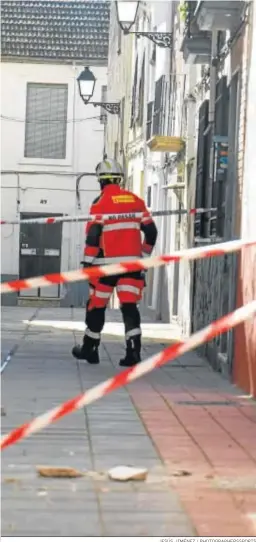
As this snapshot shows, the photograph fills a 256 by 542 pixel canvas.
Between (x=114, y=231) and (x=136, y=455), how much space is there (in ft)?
15.1

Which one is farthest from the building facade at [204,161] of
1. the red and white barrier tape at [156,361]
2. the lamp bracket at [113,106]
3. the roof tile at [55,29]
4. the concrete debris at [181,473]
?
the roof tile at [55,29]

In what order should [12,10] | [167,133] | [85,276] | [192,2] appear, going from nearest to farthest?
1. [85,276]
2. [192,2]
3. [167,133]
4. [12,10]

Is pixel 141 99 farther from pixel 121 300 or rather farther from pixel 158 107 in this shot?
pixel 121 300

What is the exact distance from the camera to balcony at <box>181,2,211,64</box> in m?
13.2

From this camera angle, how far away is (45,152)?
35.0m

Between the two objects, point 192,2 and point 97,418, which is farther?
point 192,2

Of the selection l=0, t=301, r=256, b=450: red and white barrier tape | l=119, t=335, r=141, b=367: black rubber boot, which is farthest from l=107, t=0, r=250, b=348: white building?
l=0, t=301, r=256, b=450: red and white barrier tape

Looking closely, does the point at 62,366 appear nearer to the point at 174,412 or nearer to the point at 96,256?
the point at 96,256

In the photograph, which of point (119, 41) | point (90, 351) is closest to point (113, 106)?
point (119, 41)

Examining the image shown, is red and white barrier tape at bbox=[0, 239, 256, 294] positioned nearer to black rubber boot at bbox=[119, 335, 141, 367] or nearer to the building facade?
the building facade

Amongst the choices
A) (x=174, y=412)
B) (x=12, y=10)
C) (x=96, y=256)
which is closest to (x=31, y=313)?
(x=96, y=256)

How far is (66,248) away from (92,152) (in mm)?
2990

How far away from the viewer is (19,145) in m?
34.9

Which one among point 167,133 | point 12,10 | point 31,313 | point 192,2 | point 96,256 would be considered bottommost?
point 31,313
